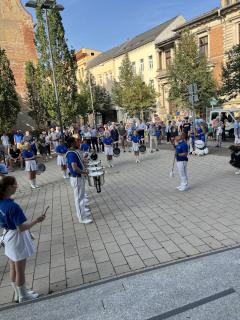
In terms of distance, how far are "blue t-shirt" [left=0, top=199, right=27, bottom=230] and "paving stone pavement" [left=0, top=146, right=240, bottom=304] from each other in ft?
4.23

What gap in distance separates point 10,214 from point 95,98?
46708 millimetres

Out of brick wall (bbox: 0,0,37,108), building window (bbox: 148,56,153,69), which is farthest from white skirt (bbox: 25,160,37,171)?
building window (bbox: 148,56,153,69)

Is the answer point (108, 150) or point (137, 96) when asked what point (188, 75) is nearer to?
point (137, 96)

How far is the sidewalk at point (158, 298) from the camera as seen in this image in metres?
3.82

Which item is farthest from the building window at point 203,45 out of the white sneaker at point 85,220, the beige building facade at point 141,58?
the white sneaker at point 85,220

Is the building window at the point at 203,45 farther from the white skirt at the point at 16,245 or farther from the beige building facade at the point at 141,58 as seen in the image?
the white skirt at the point at 16,245

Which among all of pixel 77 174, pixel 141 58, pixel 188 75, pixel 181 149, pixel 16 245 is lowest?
pixel 16 245

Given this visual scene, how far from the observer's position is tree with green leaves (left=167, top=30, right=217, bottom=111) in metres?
25.9

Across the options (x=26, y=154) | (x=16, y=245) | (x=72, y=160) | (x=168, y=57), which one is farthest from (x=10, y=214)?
(x=168, y=57)

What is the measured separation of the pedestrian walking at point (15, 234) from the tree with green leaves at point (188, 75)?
2308cm

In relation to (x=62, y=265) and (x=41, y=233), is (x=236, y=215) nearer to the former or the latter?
(x=62, y=265)

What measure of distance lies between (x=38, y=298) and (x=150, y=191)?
19.2 ft

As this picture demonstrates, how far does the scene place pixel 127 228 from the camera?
6.84 metres

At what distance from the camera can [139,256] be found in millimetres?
5402
